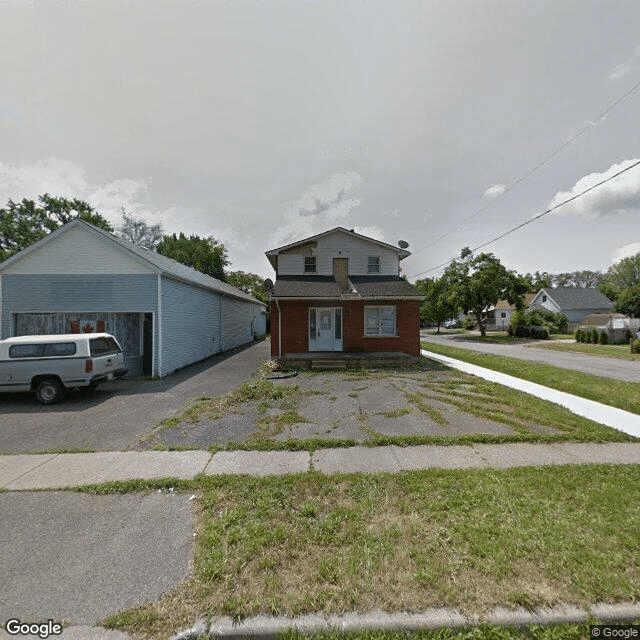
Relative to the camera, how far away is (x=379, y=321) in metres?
14.9

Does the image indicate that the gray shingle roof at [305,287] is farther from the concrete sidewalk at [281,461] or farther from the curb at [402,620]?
the curb at [402,620]

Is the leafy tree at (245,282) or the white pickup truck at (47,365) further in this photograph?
the leafy tree at (245,282)

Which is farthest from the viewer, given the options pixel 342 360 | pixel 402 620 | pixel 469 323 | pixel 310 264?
pixel 469 323

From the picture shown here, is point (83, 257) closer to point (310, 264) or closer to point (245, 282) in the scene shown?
point (310, 264)

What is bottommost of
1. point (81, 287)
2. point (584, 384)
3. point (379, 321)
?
point (584, 384)

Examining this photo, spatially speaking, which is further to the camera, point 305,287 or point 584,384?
point 305,287

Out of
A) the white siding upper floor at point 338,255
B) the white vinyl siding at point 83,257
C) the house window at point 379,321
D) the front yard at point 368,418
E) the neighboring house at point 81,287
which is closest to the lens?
the front yard at point 368,418

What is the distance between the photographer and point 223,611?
7.56 feet

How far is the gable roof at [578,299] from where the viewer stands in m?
46.8

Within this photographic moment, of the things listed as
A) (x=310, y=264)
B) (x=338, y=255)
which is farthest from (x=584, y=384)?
(x=310, y=264)

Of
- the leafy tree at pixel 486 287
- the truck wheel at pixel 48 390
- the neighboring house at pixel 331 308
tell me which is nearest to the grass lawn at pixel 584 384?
the neighboring house at pixel 331 308

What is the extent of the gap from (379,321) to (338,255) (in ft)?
14.9

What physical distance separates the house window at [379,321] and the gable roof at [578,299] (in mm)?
47937

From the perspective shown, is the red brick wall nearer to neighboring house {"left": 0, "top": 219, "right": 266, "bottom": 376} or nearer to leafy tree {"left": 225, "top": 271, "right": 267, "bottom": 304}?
neighboring house {"left": 0, "top": 219, "right": 266, "bottom": 376}
